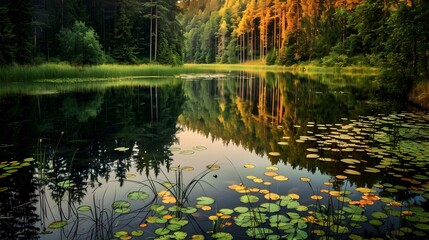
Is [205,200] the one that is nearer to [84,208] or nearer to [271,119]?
[84,208]

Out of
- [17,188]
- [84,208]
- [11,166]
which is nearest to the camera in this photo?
[84,208]

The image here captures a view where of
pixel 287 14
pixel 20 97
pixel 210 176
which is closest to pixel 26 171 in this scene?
pixel 210 176

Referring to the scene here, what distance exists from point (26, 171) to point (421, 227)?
6.85m

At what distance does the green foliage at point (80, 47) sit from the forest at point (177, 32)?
99 millimetres

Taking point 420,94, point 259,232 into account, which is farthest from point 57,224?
point 420,94

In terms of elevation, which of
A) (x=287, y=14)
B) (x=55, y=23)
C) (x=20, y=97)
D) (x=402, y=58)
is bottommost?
(x=20, y=97)

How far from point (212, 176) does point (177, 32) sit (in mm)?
49262

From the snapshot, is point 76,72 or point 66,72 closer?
point 66,72

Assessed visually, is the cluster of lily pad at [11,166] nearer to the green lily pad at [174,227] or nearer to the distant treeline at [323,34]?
the green lily pad at [174,227]

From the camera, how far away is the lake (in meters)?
4.33

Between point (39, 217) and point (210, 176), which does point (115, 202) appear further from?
point (210, 176)

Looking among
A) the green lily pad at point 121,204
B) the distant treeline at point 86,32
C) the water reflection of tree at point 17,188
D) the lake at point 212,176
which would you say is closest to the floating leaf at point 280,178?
the lake at point 212,176

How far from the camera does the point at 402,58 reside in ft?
58.1

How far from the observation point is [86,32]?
34875mm
